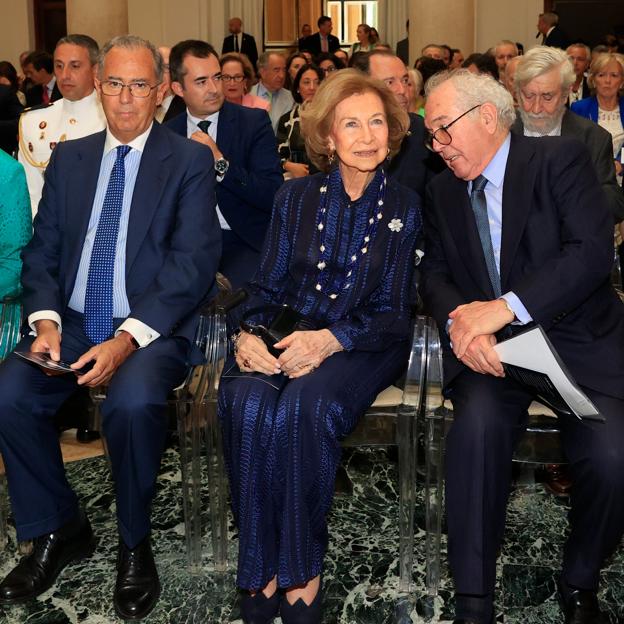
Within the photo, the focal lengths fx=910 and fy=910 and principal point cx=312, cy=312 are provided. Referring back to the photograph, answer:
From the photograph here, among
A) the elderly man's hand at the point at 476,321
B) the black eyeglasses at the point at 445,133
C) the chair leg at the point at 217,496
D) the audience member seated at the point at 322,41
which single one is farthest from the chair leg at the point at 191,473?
the audience member seated at the point at 322,41

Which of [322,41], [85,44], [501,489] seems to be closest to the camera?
[501,489]

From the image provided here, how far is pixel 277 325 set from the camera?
9.06ft

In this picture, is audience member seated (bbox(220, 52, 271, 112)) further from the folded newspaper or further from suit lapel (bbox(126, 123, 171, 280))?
the folded newspaper

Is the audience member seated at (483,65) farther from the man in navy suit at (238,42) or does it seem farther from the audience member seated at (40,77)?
the man in navy suit at (238,42)

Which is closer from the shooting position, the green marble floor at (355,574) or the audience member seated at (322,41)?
the green marble floor at (355,574)

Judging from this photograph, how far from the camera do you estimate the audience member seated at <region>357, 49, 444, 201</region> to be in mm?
3637

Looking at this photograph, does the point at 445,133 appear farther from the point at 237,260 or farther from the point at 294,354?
the point at 237,260

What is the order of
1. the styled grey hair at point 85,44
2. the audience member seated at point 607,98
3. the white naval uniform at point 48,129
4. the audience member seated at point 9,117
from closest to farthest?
the white naval uniform at point 48,129, the styled grey hair at point 85,44, the audience member seated at point 9,117, the audience member seated at point 607,98

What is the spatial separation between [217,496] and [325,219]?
931 millimetres

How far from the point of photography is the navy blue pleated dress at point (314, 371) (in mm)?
2488

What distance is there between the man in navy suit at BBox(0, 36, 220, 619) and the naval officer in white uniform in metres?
1.04

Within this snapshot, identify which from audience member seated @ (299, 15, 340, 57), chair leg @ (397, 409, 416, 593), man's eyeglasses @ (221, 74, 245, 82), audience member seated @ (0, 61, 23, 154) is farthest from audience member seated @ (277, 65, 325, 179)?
audience member seated @ (299, 15, 340, 57)

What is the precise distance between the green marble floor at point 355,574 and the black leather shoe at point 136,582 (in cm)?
4

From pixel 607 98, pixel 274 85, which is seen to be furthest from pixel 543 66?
pixel 274 85
